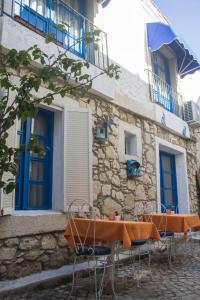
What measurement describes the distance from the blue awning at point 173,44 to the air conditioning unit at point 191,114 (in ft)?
3.59

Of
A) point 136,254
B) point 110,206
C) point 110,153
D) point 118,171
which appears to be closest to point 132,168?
point 118,171

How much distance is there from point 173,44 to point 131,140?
145 inches

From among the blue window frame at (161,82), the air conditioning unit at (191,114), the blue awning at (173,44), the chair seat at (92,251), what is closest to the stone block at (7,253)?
the chair seat at (92,251)

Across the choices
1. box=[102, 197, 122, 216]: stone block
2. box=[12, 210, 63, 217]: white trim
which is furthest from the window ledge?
box=[102, 197, 122, 216]: stone block

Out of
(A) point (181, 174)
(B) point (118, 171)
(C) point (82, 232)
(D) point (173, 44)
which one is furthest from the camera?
(A) point (181, 174)

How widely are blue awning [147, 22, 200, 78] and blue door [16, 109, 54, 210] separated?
13.8ft

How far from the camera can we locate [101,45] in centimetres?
593

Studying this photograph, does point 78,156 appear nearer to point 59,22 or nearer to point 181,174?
point 59,22

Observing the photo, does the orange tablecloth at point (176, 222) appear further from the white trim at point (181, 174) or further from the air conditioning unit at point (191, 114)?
the air conditioning unit at point (191, 114)

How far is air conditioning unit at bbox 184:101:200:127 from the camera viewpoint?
883 cm

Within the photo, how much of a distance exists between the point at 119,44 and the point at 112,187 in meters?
3.30

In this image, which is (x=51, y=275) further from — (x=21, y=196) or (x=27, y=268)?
(x=21, y=196)

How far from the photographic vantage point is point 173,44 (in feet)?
27.4

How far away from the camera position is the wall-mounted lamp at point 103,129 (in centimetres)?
523
